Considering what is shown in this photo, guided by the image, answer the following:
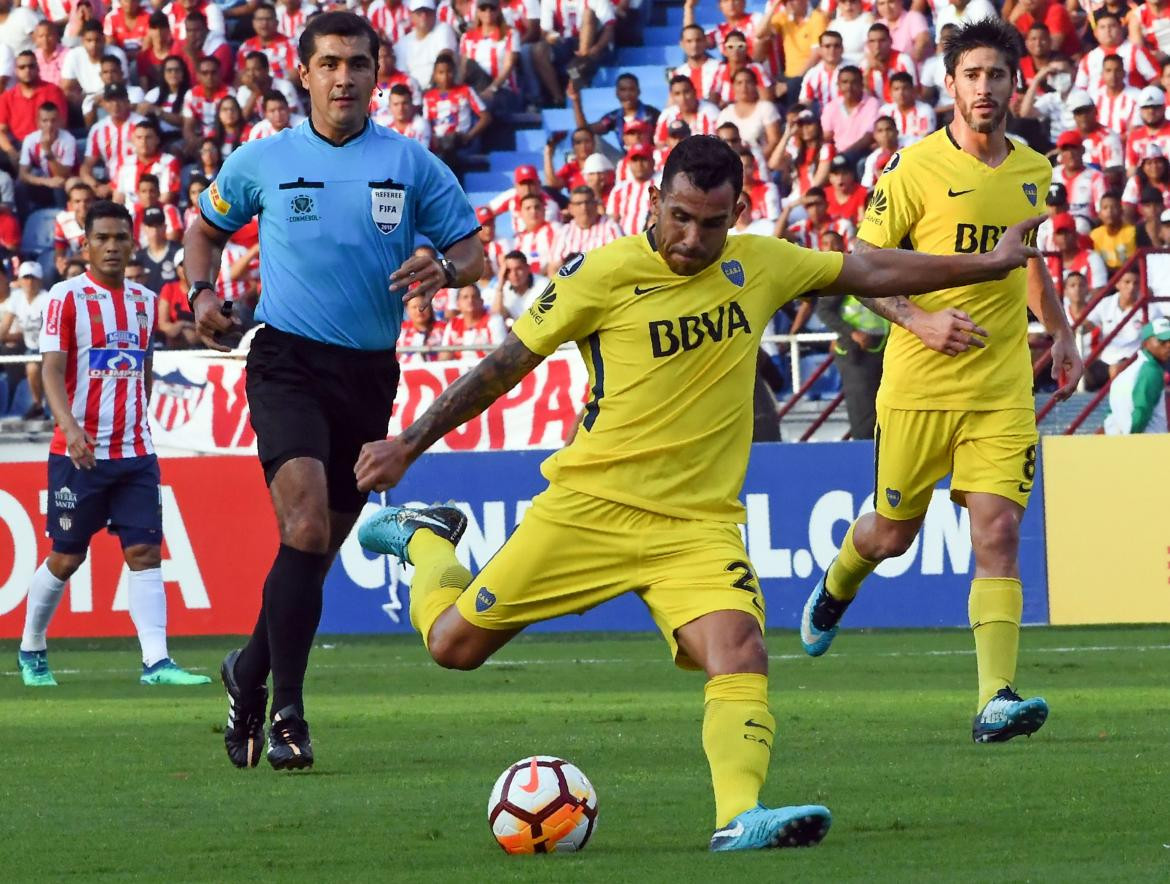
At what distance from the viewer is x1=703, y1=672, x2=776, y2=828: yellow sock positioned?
5.24 m

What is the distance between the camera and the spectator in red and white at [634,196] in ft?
59.3

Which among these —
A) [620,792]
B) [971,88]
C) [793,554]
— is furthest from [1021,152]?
[793,554]

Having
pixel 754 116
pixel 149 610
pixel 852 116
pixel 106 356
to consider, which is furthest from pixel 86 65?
pixel 149 610

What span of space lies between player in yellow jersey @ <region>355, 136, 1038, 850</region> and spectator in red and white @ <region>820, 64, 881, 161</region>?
12.3 metres

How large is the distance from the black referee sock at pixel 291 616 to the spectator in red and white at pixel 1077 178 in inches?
431

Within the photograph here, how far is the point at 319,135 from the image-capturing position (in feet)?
24.0

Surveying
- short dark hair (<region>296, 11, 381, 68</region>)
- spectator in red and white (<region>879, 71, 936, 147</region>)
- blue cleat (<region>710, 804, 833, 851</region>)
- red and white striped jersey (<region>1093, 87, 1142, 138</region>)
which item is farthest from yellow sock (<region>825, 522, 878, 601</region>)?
red and white striped jersey (<region>1093, 87, 1142, 138</region>)

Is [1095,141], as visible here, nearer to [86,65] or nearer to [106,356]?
[106,356]

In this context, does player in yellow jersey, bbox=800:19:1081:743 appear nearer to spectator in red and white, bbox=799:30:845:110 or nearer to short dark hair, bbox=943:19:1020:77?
short dark hair, bbox=943:19:1020:77

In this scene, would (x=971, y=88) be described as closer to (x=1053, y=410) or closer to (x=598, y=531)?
(x=598, y=531)

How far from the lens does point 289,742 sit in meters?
6.89

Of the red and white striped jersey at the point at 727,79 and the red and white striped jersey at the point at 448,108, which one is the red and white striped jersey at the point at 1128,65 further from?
the red and white striped jersey at the point at 448,108

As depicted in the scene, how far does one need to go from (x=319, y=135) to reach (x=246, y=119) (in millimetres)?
14873

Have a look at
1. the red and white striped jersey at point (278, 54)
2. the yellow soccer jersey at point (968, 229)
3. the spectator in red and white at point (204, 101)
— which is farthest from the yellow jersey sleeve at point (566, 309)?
the red and white striped jersey at point (278, 54)
